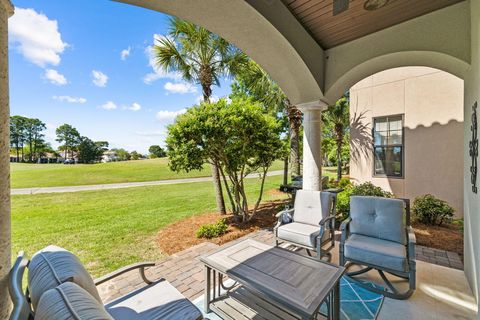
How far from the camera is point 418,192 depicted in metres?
6.39

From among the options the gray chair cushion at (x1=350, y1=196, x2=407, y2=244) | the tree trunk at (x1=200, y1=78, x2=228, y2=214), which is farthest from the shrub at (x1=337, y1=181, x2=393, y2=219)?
the tree trunk at (x1=200, y1=78, x2=228, y2=214)

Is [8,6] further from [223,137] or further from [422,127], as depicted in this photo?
[422,127]

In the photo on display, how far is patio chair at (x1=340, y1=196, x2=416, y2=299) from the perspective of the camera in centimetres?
261

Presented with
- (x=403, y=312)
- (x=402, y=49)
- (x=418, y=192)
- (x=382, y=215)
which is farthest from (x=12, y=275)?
(x=418, y=192)

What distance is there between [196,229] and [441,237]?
5504 millimetres

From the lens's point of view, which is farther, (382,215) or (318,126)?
(318,126)

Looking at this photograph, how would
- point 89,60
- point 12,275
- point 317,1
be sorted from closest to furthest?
point 12,275 → point 317,1 → point 89,60

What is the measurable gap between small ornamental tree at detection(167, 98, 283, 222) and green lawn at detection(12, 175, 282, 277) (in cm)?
195

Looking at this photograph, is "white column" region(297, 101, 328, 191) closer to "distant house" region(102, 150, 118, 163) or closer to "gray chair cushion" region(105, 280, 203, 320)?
"gray chair cushion" region(105, 280, 203, 320)

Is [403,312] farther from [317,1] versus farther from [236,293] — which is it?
[317,1]

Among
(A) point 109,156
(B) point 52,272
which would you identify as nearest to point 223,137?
(B) point 52,272

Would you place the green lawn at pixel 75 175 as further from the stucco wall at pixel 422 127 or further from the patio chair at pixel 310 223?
the patio chair at pixel 310 223

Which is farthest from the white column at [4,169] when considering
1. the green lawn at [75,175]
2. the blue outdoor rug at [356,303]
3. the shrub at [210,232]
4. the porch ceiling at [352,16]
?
the green lawn at [75,175]

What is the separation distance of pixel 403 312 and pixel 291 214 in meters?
2.02
